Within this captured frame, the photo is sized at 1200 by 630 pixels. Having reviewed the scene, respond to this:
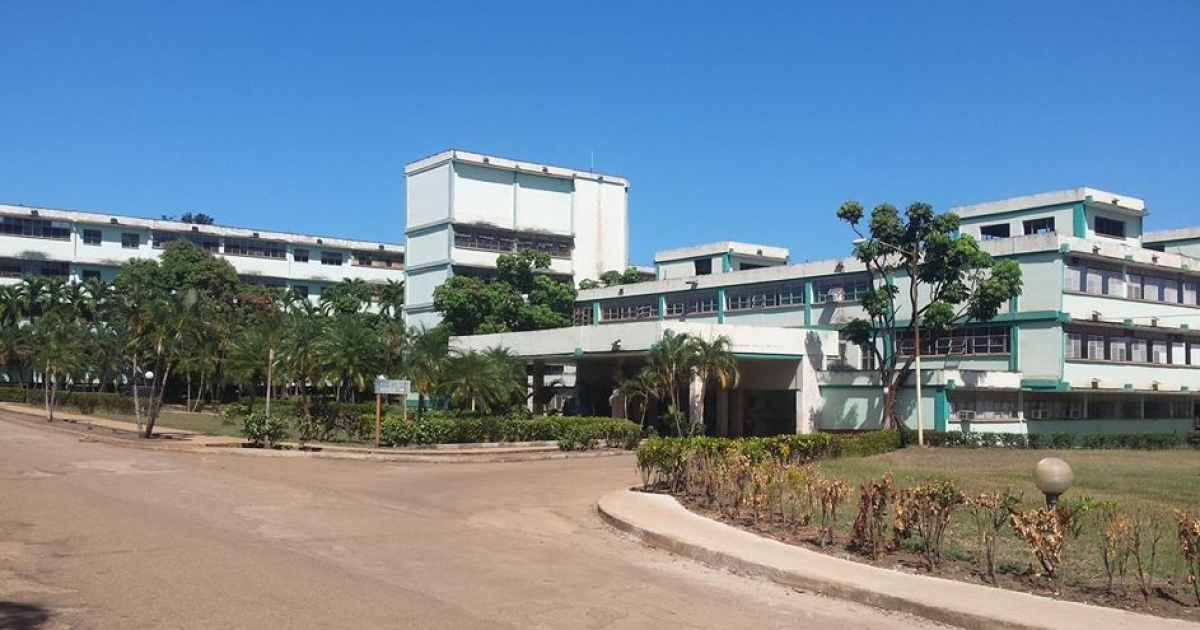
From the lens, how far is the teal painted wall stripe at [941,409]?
4334cm

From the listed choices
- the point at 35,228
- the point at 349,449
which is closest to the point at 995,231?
the point at 349,449

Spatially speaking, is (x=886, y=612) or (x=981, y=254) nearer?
(x=886, y=612)

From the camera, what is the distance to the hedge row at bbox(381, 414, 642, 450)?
113ft

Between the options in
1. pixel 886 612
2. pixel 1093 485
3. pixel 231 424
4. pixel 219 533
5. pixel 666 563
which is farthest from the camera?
pixel 231 424

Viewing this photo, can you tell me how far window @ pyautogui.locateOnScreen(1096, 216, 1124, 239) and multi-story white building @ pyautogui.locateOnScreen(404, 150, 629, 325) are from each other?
1521 inches

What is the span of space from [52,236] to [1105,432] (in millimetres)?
80685

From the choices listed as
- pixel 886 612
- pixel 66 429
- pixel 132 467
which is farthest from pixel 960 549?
pixel 66 429

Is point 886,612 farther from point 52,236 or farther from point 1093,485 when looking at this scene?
point 52,236

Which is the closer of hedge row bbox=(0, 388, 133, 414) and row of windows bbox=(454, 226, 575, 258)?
hedge row bbox=(0, 388, 133, 414)

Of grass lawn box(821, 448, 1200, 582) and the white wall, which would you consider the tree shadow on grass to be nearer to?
grass lawn box(821, 448, 1200, 582)

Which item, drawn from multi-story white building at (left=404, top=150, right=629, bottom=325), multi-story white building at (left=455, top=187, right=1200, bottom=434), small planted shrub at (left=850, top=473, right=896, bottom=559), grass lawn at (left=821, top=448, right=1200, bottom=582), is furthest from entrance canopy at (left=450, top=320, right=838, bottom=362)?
small planted shrub at (left=850, top=473, right=896, bottom=559)

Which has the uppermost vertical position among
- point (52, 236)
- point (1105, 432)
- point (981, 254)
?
point (52, 236)

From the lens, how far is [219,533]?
13828 mm

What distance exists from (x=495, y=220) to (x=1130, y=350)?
44.2 meters
